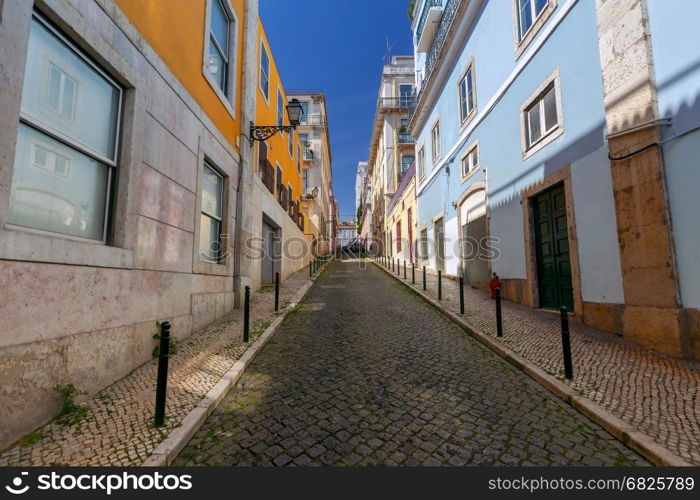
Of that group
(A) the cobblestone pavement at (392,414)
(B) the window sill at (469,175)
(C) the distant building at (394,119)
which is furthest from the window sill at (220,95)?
(C) the distant building at (394,119)

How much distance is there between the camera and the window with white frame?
1642 centimetres

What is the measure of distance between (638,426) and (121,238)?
5.92 meters

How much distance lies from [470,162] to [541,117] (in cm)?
435

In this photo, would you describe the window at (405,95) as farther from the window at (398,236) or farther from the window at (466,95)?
the window at (466,95)

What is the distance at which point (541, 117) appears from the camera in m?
8.16

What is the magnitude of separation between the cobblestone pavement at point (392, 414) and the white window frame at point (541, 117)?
5.43 m

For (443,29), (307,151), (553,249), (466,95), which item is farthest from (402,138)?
(553,249)

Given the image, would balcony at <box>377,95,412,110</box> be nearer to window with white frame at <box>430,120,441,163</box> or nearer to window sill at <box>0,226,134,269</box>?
window with white frame at <box>430,120,441,163</box>

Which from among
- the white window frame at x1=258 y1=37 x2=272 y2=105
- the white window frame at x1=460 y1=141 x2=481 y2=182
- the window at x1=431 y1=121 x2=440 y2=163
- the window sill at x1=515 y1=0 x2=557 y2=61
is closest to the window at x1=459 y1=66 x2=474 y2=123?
the white window frame at x1=460 y1=141 x2=481 y2=182

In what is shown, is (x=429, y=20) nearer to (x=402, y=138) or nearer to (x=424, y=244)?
(x=424, y=244)

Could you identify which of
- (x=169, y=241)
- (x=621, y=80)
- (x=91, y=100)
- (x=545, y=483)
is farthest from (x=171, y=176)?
(x=621, y=80)

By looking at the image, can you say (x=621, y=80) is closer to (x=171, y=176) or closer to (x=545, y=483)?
(x=545, y=483)

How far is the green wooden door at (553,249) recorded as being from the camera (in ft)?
24.2

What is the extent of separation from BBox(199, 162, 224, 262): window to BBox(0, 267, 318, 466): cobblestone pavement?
239 cm
